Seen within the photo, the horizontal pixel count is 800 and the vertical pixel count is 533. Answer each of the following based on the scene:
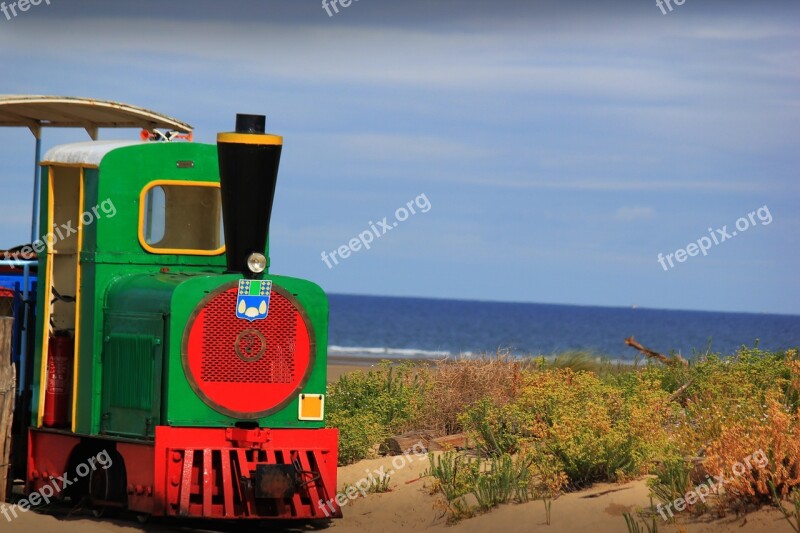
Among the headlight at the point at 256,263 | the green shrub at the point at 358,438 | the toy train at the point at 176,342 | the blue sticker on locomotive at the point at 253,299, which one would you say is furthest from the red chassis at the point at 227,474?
the green shrub at the point at 358,438

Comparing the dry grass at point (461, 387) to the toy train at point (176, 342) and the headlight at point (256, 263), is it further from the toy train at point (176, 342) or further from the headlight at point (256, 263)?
the headlight at point (256, 263)

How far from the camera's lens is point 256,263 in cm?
1004

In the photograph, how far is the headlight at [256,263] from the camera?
1002 centimetres

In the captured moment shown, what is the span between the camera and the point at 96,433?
10555mm

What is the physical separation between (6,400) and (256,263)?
102 inches

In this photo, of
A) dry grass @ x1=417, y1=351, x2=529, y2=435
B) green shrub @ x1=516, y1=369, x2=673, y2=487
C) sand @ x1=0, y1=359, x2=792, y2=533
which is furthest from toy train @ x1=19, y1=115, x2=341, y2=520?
dry grass @ x1=417, y1=351, x2=529, y2=435

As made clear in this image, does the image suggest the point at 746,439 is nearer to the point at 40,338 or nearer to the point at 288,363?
the point at 288,363

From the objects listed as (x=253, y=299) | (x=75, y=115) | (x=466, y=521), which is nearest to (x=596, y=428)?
(x=466, y=521)

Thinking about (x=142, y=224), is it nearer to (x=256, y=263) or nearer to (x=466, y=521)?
(x=256, y=263)

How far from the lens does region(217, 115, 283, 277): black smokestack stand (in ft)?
32.8

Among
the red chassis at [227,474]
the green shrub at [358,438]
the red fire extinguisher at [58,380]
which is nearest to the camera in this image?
the red chassis at [227,474]

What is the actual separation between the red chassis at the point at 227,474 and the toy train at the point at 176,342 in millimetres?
12

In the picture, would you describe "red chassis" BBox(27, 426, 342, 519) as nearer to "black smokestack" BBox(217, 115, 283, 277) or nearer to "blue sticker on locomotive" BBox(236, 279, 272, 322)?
"blue sticker on locomotive" BBox(236, 279, 272, 322)

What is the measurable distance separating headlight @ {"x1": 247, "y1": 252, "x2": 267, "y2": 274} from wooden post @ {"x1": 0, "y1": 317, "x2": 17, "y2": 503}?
2.20 metres
